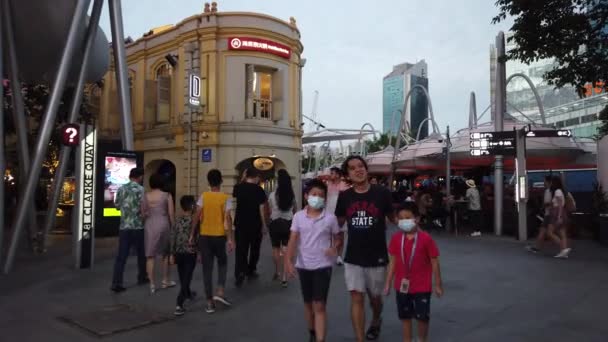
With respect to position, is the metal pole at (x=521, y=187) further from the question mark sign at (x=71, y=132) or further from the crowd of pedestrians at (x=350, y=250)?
the question mark sign at (x=71, y=132)

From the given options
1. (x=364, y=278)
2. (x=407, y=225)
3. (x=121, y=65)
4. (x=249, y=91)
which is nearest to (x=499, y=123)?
(x=249, y=91)

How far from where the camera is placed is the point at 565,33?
11.9 metres

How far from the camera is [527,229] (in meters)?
14.1

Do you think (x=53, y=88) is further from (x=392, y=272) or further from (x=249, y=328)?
(x=392, y=272)

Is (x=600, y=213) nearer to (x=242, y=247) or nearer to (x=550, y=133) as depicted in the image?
(x=550, y=133)

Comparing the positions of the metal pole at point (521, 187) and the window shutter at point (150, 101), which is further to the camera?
the window shutter at point (150, 101)

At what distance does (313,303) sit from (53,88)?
26.1ft

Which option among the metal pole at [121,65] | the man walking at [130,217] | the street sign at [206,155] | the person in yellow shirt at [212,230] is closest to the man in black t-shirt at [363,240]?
the person in yellow shirt at [212,230]

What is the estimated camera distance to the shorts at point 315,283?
4.62m

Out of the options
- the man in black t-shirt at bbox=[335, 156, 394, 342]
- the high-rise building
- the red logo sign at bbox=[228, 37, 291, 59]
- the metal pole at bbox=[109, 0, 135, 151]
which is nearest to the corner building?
the red logo sign at bbox=[228, 37, 291, 59]

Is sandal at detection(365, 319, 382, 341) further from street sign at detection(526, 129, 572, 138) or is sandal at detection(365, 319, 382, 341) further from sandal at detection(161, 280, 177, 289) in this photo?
street sign at detection(526, 129, 572, 138)

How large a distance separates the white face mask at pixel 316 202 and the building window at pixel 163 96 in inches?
737

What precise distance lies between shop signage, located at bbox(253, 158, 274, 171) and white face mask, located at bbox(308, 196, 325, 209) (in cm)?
1599

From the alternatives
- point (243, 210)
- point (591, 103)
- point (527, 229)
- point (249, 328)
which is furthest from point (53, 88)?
point (591, 103)
